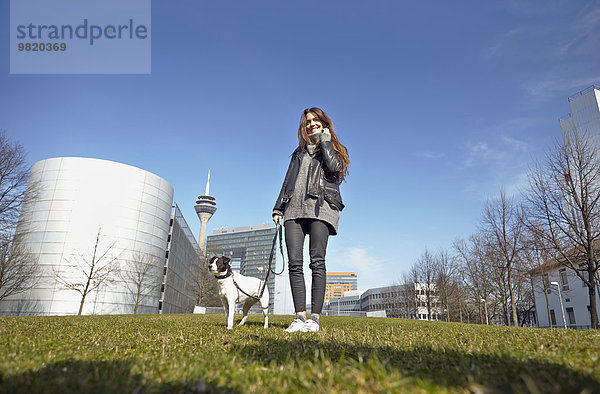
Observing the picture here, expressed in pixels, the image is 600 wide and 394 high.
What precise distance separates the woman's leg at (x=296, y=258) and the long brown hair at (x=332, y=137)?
1.08 metres

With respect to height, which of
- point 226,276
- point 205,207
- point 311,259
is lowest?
point 226,276

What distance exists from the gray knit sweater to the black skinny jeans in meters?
0.09

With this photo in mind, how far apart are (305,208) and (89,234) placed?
→ 52.9m

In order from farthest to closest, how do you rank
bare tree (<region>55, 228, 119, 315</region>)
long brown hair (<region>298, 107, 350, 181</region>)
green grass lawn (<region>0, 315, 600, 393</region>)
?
bare tree (<region>55, 228, 119, 315</region>)
long brown hair (<region>298, 107, 350, 181</region>)
green grass lawn (<region>0, 315, 600, 393</region>)

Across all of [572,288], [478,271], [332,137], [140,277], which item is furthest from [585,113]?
[140,277]

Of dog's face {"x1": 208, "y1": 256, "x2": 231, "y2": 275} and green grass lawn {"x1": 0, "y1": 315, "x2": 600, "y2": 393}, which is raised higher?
dog's face {"x1": 208, "y1": 256, "x2": 231, "y2": 275}

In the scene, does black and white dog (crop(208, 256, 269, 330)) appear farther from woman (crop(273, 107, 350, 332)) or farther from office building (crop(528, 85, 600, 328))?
office building (crop(528, 85, 600, 328))

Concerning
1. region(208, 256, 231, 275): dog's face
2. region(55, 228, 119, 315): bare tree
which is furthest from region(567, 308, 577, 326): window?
region(55, 228, 119, 315): bare tree

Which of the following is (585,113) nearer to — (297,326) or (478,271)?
(478,271)

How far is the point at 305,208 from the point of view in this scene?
459 cm

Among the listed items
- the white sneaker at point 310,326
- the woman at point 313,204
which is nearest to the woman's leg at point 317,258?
the woman at point 313,204

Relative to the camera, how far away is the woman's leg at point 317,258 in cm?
452

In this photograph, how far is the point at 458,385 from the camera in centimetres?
139

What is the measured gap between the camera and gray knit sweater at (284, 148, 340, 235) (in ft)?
15.0
